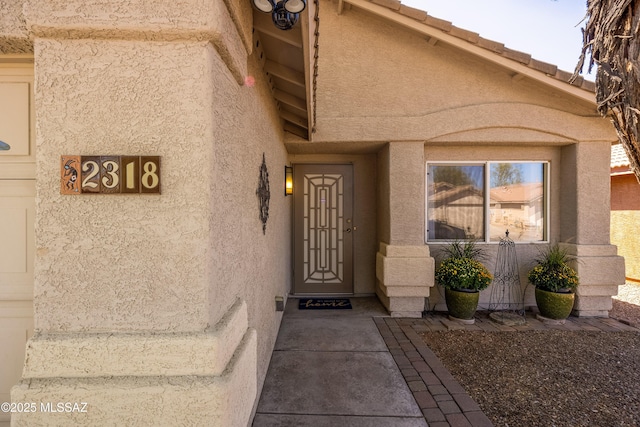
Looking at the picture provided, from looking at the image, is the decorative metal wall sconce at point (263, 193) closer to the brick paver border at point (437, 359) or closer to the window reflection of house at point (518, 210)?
the brick paver border at point (437, 359)

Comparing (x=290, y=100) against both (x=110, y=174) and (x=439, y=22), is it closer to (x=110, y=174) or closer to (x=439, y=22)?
(x=110, y=174)

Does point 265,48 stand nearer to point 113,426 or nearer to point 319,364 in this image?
point 113,426

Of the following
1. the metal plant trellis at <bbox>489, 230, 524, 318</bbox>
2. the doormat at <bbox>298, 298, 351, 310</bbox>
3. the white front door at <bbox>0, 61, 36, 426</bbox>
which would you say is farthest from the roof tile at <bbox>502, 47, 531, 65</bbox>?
the white front door at <bbox>0, 61, 36, 426</bbox>

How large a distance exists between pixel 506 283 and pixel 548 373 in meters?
2.11

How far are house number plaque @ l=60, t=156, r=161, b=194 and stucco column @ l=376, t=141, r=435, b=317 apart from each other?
13.3 feet

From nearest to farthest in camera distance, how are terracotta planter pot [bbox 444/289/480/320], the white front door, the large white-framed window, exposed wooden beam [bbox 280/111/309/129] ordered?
1. the white front door
2. exposed wooden beam [bbox 280/111/309/129]
3. terracotta planter pot [bbox 444/289/480/320]
4. the large white-framed window

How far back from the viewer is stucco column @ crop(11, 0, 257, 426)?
147 centimetres

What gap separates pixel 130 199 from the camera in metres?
1.51

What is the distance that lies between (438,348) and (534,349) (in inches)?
52.2

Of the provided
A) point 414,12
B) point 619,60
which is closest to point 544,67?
point 414,12

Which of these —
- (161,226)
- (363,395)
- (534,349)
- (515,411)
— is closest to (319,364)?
(363,395)

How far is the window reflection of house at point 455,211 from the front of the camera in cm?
536

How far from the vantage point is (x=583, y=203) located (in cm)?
486

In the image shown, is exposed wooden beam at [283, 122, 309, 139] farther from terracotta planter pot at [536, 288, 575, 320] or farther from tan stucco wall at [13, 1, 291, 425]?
terracotta planter pot at [536, 288, 575, 320]
